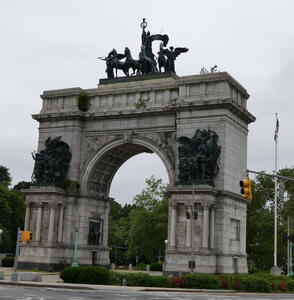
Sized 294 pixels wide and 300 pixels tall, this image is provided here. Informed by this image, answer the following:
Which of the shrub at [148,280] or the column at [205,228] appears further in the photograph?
the column at [205,228]

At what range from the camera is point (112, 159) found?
50250mm

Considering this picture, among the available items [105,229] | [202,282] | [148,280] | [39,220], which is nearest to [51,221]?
[39,220]

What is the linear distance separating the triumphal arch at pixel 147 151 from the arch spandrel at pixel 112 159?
87 millimetres

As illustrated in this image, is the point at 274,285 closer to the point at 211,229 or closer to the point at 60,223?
the point at 211,229

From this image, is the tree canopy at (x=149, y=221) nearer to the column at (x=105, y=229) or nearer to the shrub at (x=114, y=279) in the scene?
the column at (x=105, y=229)

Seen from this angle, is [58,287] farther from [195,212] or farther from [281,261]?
[281,261]

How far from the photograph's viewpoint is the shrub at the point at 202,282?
107ft

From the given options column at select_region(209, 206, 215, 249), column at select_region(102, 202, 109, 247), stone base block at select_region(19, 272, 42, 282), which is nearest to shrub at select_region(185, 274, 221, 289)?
column at select_region(209, 206, 215, 249)

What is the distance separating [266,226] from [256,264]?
363 inches

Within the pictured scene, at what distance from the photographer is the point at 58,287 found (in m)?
30.1

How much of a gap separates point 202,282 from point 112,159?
20.1 metres

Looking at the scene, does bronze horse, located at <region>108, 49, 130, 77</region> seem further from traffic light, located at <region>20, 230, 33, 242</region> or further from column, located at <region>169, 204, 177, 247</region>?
traffic light, located at <region>20, 230, 33, 242</region>

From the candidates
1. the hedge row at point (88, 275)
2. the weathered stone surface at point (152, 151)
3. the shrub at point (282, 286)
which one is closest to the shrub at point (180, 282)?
the hedge row at point (88, 275)

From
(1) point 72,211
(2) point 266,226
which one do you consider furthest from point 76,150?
(2) point 266,226
